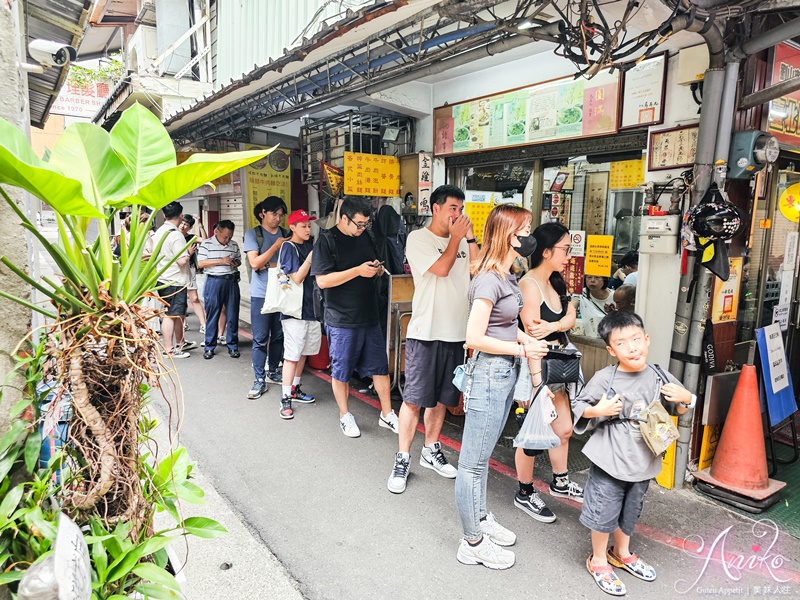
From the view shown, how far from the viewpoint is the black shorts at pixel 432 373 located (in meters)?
3.72

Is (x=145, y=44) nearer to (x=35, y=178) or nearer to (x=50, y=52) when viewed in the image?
Answer: (x=50, y=52)

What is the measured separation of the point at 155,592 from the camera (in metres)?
1.67

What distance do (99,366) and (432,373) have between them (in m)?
2.49

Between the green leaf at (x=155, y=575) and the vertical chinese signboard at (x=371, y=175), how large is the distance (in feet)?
18.9

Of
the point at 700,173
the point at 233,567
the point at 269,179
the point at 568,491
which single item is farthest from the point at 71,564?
the point at 269,179

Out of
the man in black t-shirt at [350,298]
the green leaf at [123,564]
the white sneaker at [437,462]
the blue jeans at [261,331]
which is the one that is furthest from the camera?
the blue jeans at [261,331]

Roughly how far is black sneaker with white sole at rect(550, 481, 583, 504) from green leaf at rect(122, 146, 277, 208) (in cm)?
328

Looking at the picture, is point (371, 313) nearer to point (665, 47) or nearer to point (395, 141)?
point (665, 47)

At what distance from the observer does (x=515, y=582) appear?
2801 millimetres

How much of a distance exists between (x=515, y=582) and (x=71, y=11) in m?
5.77

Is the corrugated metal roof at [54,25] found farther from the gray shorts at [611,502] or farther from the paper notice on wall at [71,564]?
the gray shorts at [611,502]

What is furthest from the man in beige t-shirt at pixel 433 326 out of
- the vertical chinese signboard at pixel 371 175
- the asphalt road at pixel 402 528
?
the vertical chinese signboard at pixel 371 175

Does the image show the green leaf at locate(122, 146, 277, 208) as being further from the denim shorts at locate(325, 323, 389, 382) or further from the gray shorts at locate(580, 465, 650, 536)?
the denim shorts at locate(325, 323, 389, 382)

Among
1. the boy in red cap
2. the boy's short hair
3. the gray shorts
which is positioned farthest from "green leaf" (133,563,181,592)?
the boy in red cap
